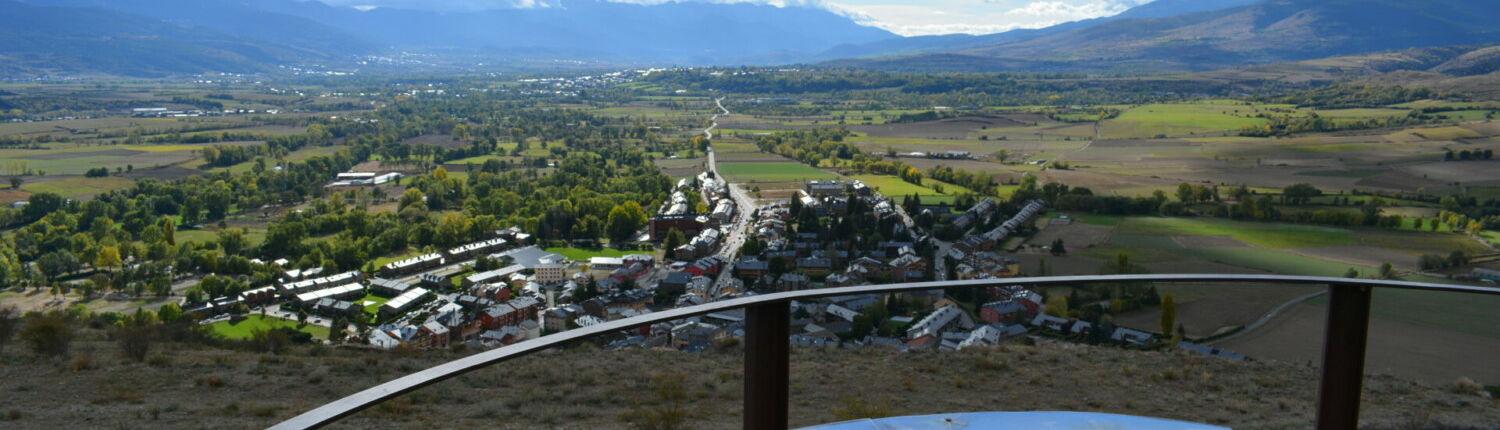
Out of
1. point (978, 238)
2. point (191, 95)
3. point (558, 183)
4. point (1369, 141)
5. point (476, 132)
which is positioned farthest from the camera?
point (191, 95)

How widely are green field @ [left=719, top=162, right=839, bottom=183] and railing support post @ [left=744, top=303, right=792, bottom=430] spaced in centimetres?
2753

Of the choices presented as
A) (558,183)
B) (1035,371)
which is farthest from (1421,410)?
(558,183)

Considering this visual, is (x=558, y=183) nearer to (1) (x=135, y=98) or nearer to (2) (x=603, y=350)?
(2) (x=603, y=350)

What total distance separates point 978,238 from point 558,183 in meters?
15.6

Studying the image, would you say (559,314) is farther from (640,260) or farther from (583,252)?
(583,252)

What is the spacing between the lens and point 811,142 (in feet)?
124

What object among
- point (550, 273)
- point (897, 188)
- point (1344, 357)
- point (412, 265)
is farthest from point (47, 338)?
point (897, 188)

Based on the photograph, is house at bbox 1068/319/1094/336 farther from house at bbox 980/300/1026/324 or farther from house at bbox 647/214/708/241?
house at bbox 647/214/708/241

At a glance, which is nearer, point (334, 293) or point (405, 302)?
point (405, 302)

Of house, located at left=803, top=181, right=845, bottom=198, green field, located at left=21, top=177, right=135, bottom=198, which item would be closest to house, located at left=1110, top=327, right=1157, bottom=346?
house, located at left=803, top=181, right=845, bottom=198

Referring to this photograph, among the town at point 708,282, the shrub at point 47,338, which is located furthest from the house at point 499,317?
the shrub at point 47,338

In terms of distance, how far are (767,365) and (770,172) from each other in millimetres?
29790

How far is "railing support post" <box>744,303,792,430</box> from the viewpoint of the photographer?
134 centimetres

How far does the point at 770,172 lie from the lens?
31.1 m
